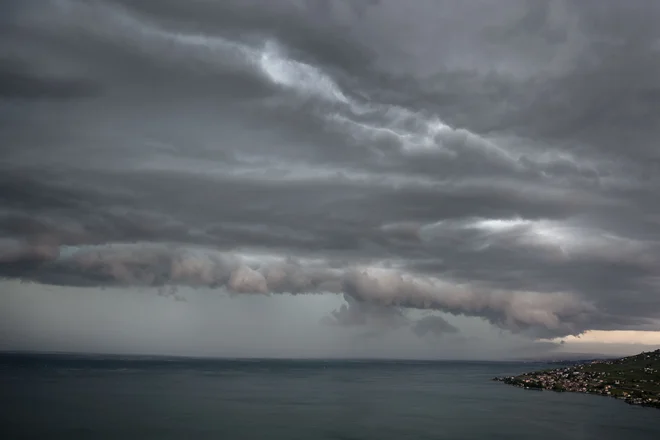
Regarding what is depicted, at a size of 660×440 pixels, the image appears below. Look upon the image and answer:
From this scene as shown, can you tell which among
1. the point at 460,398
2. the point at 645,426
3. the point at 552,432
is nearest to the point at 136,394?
the point at 460,398

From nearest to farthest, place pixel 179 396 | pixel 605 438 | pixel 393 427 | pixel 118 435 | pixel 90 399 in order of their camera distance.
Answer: pixel 118 435, pixel 605 438, pixel 393 427, pixel 90 399, pixel 179 396

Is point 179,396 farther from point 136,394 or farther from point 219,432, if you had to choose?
point 219,432

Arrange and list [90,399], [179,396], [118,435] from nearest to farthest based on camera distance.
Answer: [118,435]
[90,399]
[179,396]

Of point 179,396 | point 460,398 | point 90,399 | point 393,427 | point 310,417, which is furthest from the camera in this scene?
point 460,398

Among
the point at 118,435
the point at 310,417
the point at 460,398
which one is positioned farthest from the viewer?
the point at 460,398

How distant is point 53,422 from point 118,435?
2360 centimetres

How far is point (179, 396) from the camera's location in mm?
174375

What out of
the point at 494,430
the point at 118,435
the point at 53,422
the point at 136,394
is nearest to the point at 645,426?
the point at 494,430

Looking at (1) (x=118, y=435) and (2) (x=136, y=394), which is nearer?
(1) (x=118, y=435)

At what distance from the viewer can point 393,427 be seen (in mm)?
118000

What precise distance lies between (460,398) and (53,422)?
135 m

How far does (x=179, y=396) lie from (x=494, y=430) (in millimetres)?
105274

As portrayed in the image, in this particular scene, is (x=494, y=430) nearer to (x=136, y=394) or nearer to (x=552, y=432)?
(x=552, y=432)

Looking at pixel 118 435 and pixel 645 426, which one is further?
pixel 645 426
